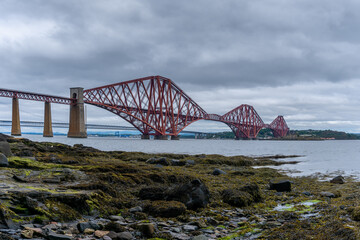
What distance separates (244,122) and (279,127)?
1358 inches

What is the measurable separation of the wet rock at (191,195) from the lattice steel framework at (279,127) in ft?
458

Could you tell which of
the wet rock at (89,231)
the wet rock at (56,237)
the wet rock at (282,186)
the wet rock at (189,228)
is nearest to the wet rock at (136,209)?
the wet rock at (189,228)

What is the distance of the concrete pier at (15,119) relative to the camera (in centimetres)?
5422

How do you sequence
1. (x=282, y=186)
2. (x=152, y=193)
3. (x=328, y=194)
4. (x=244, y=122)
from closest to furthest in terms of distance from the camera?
(x=152, y=193)
(x=328, y=194)
(x=282, y=186)
(x=244, y=122)

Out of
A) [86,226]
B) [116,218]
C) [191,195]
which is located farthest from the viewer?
[191,195]

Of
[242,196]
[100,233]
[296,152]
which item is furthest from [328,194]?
[296,152]

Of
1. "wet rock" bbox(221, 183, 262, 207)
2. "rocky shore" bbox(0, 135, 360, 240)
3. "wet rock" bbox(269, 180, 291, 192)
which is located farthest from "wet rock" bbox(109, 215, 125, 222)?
"wet rock" bbox(269, 180, 291, 192)

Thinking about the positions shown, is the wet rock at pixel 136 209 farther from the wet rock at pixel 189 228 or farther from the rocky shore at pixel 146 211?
the wet rock at pixel 189 228

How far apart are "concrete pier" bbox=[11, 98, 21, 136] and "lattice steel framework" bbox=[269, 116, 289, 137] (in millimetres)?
110843

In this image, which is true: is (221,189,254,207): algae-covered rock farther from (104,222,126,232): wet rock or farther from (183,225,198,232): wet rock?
(104,222,126,232): wet rock

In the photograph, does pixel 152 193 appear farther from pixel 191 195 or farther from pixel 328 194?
pixel 328 194

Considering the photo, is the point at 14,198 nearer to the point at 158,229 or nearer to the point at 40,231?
the point at 40,231

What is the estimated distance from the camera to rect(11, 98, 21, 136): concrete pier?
178 feet

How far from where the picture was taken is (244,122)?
123188mm
